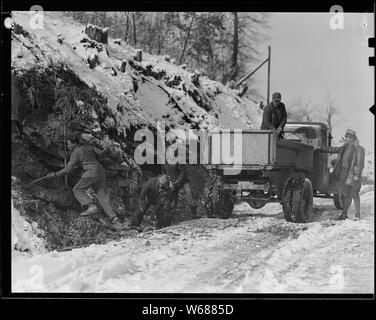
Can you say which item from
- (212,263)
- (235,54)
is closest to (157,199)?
(212,263)

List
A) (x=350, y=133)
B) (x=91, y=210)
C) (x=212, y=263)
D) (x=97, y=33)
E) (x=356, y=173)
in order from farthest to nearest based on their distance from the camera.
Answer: (x=97, y=33) → (x=356, y=173) → (x=350, y=133) → (x=91, y=210) → (x=212, y=263)

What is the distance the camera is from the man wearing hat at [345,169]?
9.27 metres

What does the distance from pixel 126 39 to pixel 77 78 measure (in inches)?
44.9

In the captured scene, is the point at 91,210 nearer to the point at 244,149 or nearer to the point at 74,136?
the point at 74,136

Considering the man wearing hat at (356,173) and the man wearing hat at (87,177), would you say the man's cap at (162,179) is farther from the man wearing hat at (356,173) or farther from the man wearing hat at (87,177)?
the man wearing hat at (356,173)

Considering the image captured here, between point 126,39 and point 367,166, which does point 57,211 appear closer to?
point 126,39

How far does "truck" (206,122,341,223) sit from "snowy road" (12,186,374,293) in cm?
67

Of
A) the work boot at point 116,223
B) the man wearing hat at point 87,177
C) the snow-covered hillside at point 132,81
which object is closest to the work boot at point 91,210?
the man wearing hat at point 87,177

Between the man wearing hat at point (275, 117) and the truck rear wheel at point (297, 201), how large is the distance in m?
0.84

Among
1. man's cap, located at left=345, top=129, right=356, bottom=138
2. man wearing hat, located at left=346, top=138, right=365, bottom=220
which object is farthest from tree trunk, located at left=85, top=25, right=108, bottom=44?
man wearing hat, located at left=346, top=138, right=365, bottom=220

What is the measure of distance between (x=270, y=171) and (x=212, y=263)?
1984mm

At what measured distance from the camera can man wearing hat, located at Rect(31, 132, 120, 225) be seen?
9.00m

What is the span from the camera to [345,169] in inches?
380
